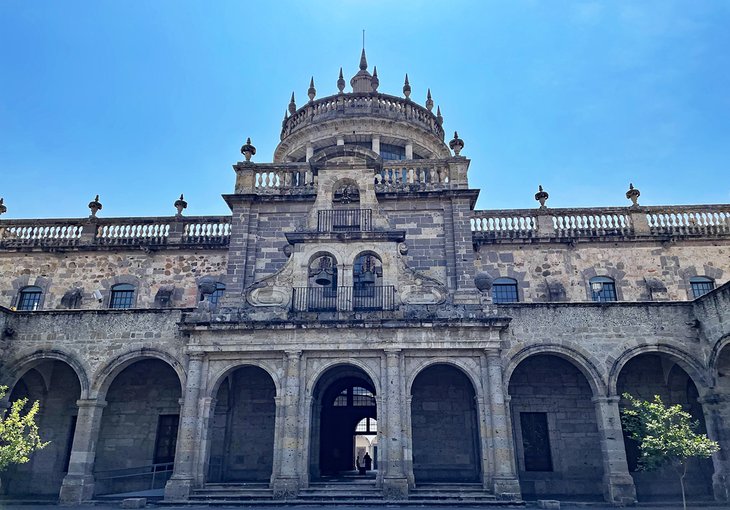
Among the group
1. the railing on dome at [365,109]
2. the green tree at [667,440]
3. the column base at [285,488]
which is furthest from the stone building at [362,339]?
the railing on dome at [365,109]

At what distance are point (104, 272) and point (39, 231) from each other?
386cm

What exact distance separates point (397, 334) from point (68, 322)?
435 inches

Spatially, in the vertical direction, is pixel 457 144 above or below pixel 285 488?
above

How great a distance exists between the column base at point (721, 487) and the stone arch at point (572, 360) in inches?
151

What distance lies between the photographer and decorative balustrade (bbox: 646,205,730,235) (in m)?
21.5

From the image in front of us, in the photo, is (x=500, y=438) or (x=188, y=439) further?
(x=188, y=439)

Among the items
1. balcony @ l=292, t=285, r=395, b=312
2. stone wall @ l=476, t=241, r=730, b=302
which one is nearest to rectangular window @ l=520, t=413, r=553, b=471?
stone wall @ l=476, t=241, r=730, b=302

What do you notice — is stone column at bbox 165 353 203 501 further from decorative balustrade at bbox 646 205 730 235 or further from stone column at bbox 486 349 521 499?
decorative balustrade at bbox 646 205 730 235

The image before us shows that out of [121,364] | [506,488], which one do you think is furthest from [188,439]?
[506,488]

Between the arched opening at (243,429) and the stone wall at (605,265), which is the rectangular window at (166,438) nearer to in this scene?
the arched opening at (243,429)

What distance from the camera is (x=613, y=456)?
15.6m

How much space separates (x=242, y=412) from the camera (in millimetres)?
18938

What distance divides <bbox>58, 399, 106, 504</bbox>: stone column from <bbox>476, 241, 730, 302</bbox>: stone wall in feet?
48.3

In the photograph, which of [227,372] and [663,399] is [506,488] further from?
[227,372]
